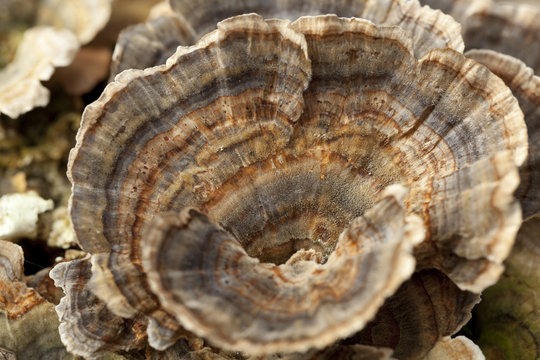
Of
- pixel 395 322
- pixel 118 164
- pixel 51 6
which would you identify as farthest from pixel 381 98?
pixel 51 6

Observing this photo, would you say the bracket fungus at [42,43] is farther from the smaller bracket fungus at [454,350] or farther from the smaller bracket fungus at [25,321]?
the smaller bracket fungus at [454,350]

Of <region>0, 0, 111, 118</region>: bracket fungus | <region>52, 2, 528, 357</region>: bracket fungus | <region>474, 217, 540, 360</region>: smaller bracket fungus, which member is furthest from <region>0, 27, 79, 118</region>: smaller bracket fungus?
<region>474, 217, 540, 360</region>: smaller bracket fungus

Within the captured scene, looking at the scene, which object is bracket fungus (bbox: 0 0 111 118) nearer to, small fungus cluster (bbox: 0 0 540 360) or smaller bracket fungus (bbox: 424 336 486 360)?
small fungus cluster (bbox: 0 0 540 360)

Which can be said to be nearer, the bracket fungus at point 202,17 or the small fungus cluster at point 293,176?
the small fungus cluster at point 293,176

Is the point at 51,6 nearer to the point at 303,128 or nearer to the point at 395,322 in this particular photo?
the point at 303,128

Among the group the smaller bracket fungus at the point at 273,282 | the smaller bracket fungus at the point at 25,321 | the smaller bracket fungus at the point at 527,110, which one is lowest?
the smaller bracket fungus at the point at 25,321

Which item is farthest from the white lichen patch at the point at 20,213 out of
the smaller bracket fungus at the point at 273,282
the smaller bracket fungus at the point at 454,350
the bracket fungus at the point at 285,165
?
the smaller bracket fungus at the point at 454,350

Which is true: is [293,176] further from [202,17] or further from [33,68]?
[33,68]
